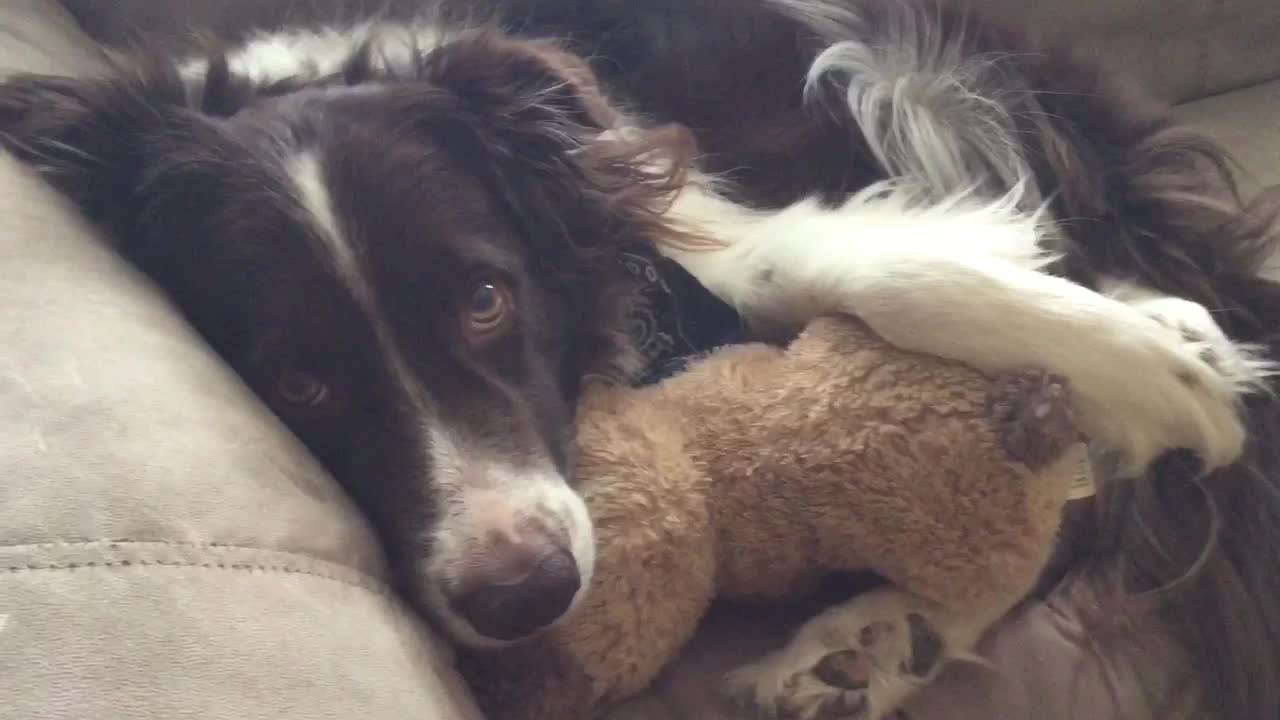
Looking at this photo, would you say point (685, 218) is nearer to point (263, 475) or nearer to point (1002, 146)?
point (1002, 146)

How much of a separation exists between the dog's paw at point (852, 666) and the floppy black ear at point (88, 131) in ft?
3.14

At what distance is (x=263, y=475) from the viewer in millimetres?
1040

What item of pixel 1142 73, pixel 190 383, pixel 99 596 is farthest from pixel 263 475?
pixel 1142 73

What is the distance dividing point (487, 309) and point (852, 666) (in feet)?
2.02

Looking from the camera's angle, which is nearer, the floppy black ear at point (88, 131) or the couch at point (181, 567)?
the couch at point (181, 567)

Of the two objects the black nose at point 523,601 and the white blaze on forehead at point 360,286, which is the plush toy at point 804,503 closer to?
the black nose at point 523,601

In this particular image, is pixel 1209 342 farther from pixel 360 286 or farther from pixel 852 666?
pixel 360 286

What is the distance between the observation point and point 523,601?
1.21 meters

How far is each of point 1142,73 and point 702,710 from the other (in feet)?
5.79

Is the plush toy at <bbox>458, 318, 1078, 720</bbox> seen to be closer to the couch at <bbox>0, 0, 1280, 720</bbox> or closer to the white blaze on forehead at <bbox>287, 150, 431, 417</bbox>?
the couch at <bbox>0, 0, 1280, 720</bbox>

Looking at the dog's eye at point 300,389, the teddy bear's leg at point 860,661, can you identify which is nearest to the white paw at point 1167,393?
the teddy bear's leg at point 860,661

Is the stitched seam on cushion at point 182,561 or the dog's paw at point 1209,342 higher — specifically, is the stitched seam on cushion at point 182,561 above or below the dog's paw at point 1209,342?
above

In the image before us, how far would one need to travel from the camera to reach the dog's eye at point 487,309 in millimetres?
1484

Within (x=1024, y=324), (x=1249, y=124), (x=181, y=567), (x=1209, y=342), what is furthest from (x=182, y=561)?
(x=1249, y=124)
